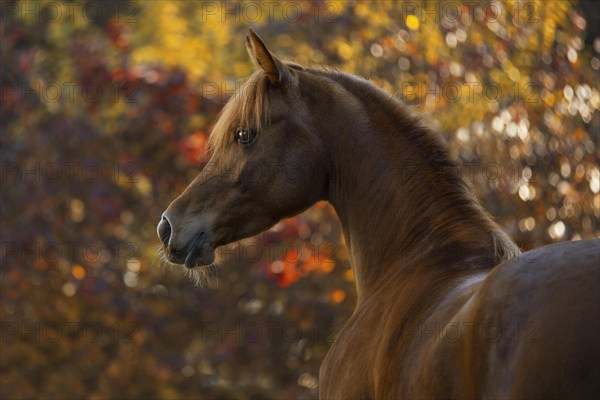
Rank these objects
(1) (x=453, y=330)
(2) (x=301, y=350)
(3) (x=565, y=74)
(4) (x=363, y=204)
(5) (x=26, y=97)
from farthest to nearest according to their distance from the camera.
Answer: (5) (x=26, y=97) < (2) (x=301, y=350) < (3) (x=565, y=74) < (4) (x=363, y=204) < (1) (x=453, y=330)

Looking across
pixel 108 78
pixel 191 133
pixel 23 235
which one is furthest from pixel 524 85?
pixel 23 235

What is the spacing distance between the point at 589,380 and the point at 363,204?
1696 mm

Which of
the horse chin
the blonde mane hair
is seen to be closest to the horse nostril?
the horse chin

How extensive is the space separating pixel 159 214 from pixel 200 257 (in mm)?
4247

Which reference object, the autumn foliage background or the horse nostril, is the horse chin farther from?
the autumn foliage background

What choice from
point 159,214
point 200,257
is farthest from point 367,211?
point 159,214

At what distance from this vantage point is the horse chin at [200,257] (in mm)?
4000

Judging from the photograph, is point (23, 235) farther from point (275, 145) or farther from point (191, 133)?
point (275, 145)

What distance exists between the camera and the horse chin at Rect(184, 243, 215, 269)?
4000mm

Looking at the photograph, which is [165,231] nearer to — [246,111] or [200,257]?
[200,257]

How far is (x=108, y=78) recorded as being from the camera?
8344mm

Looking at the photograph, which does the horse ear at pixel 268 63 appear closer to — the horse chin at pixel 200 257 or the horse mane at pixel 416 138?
the horse mane at pixel 416 138

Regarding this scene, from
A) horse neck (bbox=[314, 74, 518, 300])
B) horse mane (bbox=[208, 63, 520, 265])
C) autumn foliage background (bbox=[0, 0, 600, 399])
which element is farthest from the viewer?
autumn foliage background (bbox=[0, 0, 600, 399])

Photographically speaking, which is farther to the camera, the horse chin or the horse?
the horse chin
